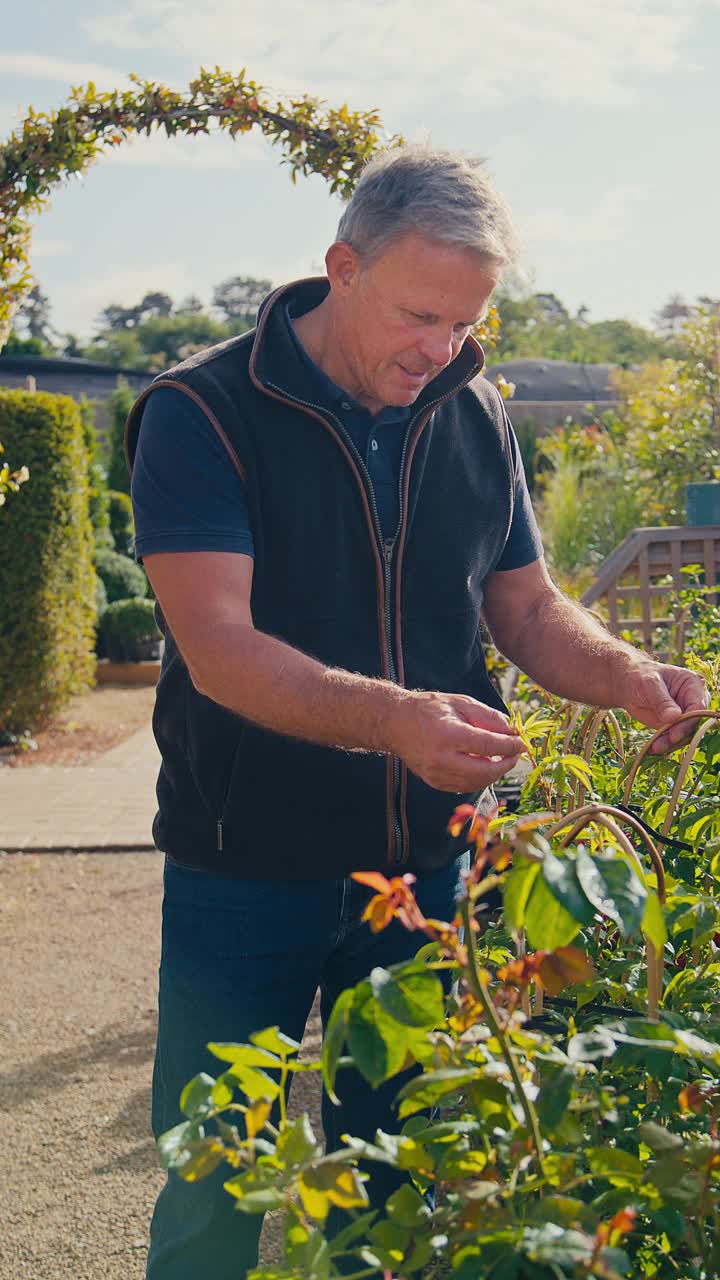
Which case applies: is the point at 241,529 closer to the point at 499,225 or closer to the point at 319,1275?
the point at 499,225

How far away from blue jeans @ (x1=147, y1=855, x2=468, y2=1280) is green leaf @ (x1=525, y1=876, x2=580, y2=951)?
38.2 inches

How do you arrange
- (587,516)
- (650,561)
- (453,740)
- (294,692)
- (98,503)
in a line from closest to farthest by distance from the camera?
(453,740), (294,692), (650,561), (587,516), (98,503)

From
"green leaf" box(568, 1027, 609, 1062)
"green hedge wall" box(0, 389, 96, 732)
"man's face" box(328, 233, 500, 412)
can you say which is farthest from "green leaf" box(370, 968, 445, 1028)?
"green hedge wall" box(0, 389, 96, 732)

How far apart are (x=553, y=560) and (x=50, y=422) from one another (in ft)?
14.3

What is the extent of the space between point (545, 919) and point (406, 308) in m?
1.10

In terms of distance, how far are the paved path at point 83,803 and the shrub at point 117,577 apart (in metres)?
3.54

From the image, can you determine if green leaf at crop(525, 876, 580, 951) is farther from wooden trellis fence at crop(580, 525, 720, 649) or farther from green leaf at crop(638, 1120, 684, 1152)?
wooden trellis fence at crop(580, 525, 720, 649)

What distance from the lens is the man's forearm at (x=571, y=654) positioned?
5.78 feet

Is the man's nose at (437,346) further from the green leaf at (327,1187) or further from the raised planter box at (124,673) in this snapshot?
the raised planter box at (124,673)

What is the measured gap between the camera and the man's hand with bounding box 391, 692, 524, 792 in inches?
51.0

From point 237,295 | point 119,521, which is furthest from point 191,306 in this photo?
point 119,521

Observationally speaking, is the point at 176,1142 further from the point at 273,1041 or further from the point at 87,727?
the point at 87,727

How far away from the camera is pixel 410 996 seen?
0.77 m

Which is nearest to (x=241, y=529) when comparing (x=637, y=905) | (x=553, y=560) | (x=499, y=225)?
(x=499, y=225)
